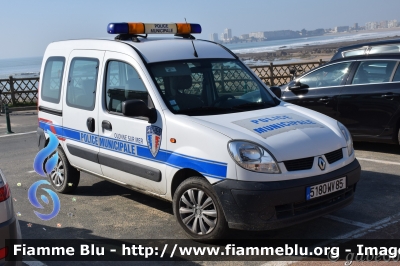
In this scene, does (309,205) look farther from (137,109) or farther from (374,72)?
(374,72)

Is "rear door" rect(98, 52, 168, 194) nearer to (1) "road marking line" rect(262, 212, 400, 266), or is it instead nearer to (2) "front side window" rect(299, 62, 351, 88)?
(1) "road marking line" rect(262, 212, 400, 266)

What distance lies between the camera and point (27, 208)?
263 inches

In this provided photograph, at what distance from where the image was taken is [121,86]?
607 cm

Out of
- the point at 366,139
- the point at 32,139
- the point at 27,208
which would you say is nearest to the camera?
the point at 27,208

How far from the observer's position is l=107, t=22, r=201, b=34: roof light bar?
629 cm

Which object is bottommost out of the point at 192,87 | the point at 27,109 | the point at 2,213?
the point at 27,109

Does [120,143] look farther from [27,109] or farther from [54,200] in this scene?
[27,109]

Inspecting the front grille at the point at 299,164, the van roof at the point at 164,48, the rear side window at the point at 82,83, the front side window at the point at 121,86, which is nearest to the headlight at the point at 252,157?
the front grille at the point at 299,164

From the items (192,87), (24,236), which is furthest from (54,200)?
(192,87)

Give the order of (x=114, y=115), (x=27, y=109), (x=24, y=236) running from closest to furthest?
(x=24, y=236) → (x=114, y=115) → (x=27, y=109)

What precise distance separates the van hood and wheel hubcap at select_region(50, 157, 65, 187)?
265 centimetres

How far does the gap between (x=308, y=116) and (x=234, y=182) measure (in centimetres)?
139

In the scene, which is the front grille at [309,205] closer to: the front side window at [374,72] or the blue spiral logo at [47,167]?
the blue spiral logo at [47,167]

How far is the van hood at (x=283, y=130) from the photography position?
486cm
